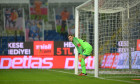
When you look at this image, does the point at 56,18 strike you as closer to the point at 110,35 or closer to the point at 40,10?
the point at 40,10

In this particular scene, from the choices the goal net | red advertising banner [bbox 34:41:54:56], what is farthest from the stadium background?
the goal net

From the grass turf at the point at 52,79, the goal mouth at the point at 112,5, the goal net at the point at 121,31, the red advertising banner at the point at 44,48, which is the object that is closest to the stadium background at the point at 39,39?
the red advertising banner at the point at 44,48

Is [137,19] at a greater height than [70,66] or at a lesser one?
greater

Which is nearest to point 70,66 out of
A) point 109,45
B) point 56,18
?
point 109,45

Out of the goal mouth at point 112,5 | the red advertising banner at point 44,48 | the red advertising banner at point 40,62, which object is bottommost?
the red advertising banner at point 40,62

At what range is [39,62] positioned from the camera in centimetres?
1587

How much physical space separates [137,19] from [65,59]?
247 inches

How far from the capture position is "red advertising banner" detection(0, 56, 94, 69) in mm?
15727

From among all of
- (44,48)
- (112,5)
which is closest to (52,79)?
(112,5)

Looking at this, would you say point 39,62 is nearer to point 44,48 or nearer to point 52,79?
point 44,48

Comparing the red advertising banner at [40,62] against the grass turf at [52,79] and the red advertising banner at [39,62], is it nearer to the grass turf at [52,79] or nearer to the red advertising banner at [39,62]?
the red advertising banner at [39,62]

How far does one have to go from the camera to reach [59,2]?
24875mm

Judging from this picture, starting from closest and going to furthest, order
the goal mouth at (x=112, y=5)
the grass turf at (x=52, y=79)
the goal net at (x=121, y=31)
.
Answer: the grass turf at (x=52, y=79) → the goal mouth at (x=112, y=5) → the goal net at (x=121, y=31)

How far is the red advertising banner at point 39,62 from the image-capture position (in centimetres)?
1573
